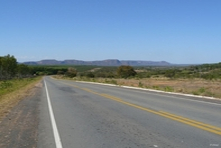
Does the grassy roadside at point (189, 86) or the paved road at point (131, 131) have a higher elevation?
the paved road at point (131, 131)

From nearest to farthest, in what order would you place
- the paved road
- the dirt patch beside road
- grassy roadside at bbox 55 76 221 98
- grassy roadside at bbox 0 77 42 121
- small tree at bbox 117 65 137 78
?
1. the paved road
2. the dirt patch beside road
3. grassy roadside at bbox 0 77 42 121
4. grassy roadside at bbox 55 76 221 98
5. small tree at bbox 117 65 137 78

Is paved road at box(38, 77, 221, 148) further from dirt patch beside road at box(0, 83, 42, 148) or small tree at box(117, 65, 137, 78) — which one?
small tree at box(117, 65, 137, 78)

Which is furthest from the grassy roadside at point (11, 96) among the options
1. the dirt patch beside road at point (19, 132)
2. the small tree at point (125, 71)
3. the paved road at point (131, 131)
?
the small tree at point (125, 71)

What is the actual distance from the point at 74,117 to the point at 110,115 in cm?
146

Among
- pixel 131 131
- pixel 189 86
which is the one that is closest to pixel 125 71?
pixel 189 86

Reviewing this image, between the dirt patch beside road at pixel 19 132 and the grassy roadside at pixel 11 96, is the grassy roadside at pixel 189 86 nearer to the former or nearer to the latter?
the grassy roadside at pixel 11 96

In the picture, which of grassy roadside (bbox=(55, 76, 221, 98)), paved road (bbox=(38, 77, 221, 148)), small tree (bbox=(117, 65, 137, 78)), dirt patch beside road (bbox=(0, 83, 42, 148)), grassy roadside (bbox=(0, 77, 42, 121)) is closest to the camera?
Result: paved road (bbox=(38, 77, 221, 148))

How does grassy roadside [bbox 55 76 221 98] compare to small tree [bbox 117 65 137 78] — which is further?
small tree [bbox 117 65 137 78]

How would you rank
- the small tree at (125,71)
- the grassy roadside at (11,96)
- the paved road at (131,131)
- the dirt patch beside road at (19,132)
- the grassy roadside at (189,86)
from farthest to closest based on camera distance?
the small tree at (125,71) < the grassy roadside at (189,86) < the grassy roadside at (11,96) < the dirt patch beside road at (19,132) < the paved road at (131,131)

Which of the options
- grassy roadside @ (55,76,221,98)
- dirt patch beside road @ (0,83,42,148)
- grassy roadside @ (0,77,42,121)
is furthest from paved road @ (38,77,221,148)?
grassy roadside @ (55,76,221,98)

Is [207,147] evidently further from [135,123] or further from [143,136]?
[135,123]

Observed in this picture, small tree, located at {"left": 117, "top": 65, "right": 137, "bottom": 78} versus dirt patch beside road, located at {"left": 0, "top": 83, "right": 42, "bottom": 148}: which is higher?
dirt patch beside road, located at {"left": 0, "top": 83, "right": 42, "bottom": 148}

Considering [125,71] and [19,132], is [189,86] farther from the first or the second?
[125,71]

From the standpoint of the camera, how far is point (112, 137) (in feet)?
25.8
